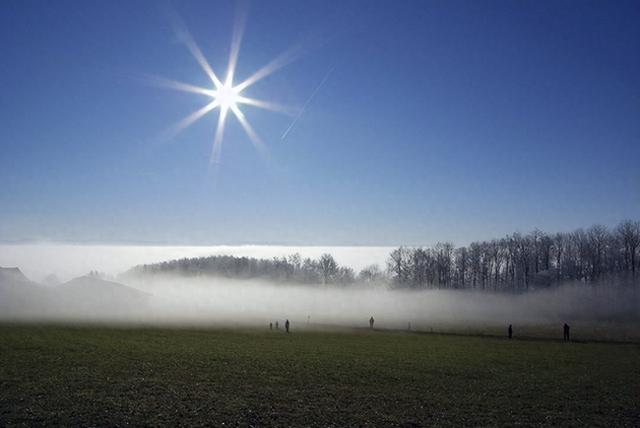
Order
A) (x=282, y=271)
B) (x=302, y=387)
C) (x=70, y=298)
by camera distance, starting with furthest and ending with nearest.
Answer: (x=282, y=271)
(x=70, y=298)
(x=302, y=387)

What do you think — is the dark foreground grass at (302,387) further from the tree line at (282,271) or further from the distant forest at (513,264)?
the tree line at (282,271)

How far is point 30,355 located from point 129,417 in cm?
1752

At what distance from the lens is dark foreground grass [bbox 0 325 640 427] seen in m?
16.1

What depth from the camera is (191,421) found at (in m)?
15.4

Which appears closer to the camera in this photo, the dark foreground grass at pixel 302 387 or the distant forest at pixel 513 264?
the dark foreground grass at pixel 302 387

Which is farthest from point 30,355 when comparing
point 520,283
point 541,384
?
point 520,283

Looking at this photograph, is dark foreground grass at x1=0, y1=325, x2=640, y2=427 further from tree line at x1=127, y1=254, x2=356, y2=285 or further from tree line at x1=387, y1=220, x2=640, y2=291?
tree line at x1=127, y1=254, x2=356, y2=285

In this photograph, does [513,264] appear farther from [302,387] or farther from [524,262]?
[302,387]

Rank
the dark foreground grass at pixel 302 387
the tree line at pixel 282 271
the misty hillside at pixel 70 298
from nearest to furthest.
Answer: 1. the dark foreground grass at pixel 302 387
2. the misty hillside at pixel 70 298
3. the tree line at pixel 282 271

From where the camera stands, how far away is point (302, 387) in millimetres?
20984

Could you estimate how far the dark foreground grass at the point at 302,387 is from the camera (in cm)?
1614

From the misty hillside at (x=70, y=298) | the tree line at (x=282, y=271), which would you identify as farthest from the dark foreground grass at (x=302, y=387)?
the tree line at (x=282, y=271)

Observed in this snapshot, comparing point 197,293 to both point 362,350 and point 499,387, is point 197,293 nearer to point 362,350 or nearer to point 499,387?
point 362,350

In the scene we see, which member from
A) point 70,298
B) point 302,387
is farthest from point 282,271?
point 302,387
